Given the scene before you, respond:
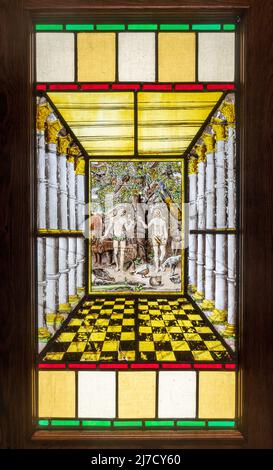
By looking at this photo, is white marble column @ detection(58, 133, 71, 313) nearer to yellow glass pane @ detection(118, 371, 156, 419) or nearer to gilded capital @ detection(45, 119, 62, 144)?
gilded capital @ detection(45, 119, 62, 144)

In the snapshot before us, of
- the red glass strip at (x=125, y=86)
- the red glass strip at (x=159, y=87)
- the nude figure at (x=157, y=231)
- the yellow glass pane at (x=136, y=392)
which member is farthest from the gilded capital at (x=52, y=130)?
the yellow glass pane at (x=136, y=392)

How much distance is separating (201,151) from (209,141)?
0.21 ft

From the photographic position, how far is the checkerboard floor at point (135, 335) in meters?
1.34

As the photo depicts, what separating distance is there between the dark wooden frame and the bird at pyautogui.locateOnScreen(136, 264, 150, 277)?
0.48 metres

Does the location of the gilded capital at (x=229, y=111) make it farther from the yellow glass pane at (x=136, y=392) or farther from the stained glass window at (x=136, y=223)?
the yellow glass pane at (x=136, y=392)

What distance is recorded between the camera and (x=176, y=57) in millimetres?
1321

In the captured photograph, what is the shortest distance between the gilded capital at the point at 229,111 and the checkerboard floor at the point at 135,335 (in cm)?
98

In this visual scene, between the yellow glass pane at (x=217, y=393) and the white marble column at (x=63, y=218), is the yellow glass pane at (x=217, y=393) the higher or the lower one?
the lower one

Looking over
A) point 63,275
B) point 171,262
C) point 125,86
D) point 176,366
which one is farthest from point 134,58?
point 176,366

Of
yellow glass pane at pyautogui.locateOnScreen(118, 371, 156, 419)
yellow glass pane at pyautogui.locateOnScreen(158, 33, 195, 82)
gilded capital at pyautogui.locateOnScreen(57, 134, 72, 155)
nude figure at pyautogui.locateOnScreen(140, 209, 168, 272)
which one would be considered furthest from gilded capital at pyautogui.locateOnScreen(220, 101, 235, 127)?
yellow glass pane at pyautogui.locateOnScreen(118, 371, 156, 419)
